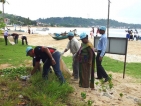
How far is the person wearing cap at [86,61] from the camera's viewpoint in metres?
6.25

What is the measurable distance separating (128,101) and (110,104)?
0.60 meters

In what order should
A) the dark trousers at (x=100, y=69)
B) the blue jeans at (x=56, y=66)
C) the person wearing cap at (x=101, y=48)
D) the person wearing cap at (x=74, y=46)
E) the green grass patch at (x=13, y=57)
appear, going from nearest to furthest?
the blue jeans at (x=56, y=66) → the person wearing cap at (x=101, y=48) → the dark trousers at (x=100, y=69) → the person wearing cap at (x=74, y=46) → the green grass patch at (x=13, y=57)

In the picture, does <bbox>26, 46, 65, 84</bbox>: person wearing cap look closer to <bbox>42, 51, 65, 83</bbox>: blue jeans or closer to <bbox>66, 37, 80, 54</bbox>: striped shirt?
<bbox>42, 51, 65, 83</bbox>: blue jeans

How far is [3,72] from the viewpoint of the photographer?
7.68 meters

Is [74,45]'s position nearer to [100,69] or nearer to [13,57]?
[100,69]

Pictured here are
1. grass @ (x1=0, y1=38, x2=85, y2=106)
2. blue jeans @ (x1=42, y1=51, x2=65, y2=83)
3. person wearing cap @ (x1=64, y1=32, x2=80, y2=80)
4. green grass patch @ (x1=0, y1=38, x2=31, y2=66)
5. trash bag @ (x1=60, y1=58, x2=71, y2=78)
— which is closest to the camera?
grass @ (x1=0, y1=38, x2=85, y2=106)

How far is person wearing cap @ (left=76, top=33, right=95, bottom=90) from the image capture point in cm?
Result: 625

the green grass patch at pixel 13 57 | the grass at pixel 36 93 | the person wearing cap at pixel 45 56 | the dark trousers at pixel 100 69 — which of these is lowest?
the green grass patch at pixel 13 57

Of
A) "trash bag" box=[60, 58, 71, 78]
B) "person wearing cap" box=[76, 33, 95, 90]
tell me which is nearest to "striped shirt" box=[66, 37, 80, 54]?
"trash bag" box=[60, 58, 71, 78]

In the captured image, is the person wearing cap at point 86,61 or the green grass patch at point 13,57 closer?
the person wearing cap at point 86,61

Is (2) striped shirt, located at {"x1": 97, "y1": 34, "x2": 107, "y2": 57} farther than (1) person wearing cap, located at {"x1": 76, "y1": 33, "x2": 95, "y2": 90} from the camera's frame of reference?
Yes

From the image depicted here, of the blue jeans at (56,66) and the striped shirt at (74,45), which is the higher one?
the striped shirt at (74,45)

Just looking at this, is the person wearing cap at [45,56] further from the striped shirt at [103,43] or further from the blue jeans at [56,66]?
the striped shirt at [103,43]

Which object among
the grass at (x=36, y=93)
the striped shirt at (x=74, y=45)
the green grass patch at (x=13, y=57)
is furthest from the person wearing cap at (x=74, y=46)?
the green grass patch at (x=13, y=57)
